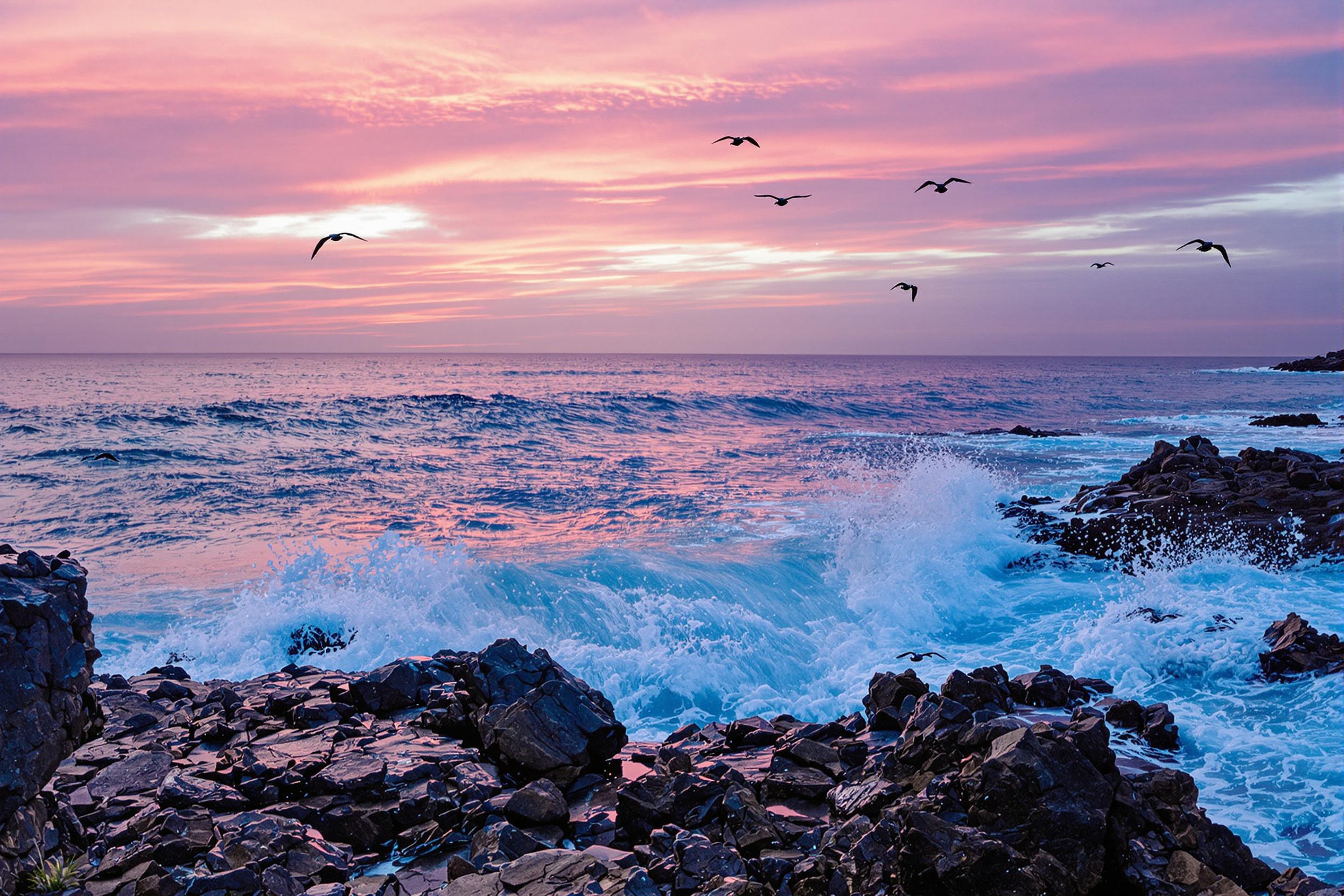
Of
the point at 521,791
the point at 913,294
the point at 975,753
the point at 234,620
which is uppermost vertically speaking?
the point at 913,294

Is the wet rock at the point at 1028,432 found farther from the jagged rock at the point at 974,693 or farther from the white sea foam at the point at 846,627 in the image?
the jagged rock at the point at 974,693

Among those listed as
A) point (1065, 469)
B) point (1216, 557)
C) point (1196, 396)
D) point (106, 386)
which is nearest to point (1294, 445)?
point (1065, 469)

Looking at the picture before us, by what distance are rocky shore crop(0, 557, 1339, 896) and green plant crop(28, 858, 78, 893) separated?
0.25 feet

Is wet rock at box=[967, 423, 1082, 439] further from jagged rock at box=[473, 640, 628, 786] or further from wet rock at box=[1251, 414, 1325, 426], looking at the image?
jagged rock at box=[473, 640, 628, 786]

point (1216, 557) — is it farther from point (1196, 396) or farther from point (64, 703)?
point (1196, 396)

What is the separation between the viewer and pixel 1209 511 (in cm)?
1805

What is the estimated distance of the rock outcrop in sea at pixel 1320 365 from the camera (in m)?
103

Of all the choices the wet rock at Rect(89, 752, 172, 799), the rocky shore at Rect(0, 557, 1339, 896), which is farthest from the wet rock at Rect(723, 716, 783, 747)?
the wet rock at Rect(89, 752, 172, 799)

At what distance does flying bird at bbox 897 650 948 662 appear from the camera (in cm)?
1160

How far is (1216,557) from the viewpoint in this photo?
617 inches

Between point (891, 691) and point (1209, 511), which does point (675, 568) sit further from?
point (1209, 511)

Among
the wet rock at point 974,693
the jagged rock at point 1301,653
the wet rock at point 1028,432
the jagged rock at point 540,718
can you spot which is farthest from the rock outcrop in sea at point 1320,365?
the jagged rock at point 540,718

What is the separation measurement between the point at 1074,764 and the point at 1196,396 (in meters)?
82.2

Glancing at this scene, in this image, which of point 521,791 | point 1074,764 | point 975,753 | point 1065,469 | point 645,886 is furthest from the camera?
point 1065,469
